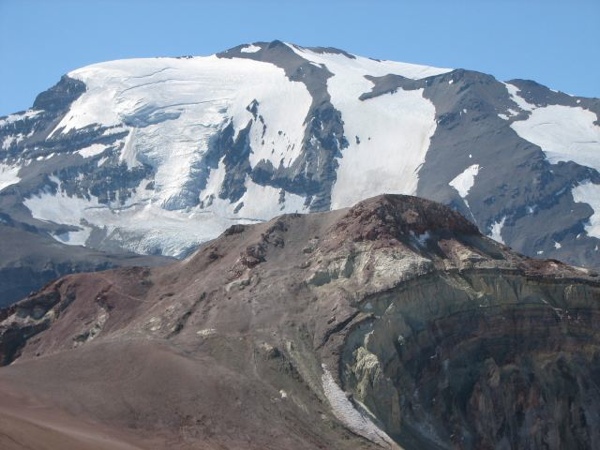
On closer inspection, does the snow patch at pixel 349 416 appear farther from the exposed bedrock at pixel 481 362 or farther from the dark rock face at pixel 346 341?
the exposed bedrock at pixel 481 362

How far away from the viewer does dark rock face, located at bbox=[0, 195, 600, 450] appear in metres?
61.8

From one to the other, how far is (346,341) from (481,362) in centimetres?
882

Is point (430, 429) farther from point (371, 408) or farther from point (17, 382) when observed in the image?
point (17, 382)

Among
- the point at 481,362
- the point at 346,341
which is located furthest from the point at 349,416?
the point at 481,362

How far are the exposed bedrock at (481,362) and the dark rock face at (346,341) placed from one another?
0.09 metres

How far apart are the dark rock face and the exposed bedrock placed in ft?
0.28

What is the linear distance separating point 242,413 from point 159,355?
20.2 ft

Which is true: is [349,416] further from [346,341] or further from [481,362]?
[481,362]

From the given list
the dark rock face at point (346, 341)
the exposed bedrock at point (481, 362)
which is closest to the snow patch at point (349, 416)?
the dark rock face at point (346, 341)

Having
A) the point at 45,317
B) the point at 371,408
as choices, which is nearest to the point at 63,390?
the point at 371,408

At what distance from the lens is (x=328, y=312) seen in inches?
2776

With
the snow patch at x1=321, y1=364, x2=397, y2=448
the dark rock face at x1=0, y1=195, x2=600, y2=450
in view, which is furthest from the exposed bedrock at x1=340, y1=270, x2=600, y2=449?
the snow patch at x1=321, y1=364, x2=397, y2=448

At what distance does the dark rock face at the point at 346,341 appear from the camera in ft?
203

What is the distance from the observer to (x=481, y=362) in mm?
72375
